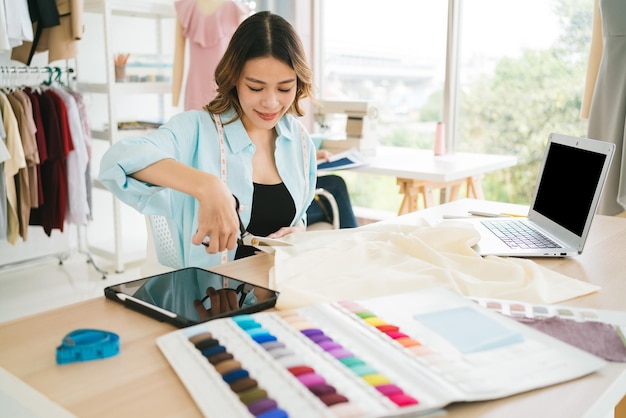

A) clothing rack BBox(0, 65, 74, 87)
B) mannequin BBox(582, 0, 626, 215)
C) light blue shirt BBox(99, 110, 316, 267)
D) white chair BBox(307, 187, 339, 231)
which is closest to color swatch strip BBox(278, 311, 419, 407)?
light blue shirt BBox(99, 110, 316, 267)

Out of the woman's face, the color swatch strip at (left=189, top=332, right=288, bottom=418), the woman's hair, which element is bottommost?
the color swatch strip at (left=189, top=332, right=288, bottom=418)

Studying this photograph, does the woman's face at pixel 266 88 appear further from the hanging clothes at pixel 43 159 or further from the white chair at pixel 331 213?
the hanging clothes at pixel 43 159

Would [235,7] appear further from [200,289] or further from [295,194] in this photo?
[200,289]

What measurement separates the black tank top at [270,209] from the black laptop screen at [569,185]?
28.3 inches

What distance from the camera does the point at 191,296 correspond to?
3.84ft

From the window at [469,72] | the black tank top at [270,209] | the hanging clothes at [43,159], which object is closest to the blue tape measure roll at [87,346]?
the black tank top at [270,209]

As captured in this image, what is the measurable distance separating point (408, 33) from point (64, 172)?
2307 mm

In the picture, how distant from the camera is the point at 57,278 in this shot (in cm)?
378

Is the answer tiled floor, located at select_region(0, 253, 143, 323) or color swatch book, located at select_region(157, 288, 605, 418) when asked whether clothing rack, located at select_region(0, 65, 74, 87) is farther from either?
color swatch book, located at select_region(157, 288, 605, 418)

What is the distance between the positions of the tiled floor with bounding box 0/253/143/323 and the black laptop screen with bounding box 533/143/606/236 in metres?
2.45

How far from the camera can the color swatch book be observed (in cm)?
78

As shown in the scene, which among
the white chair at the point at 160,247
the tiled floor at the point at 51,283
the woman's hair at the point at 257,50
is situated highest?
the woman's hair at the point at 257,50

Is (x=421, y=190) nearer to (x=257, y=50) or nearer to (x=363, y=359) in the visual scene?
(x=257, y=50)

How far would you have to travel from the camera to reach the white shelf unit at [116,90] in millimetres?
3730
